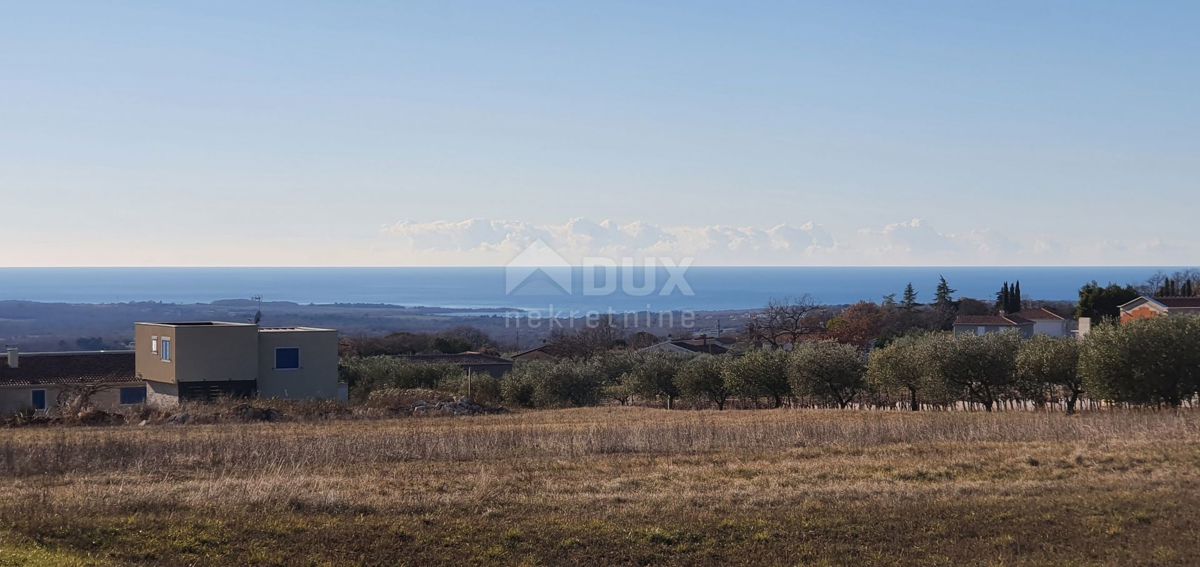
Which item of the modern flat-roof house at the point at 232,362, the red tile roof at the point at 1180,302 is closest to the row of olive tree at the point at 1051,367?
the red tile roof at the point at 1180,302

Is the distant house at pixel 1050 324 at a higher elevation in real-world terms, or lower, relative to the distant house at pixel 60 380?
higher

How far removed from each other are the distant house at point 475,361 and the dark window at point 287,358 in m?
19.2

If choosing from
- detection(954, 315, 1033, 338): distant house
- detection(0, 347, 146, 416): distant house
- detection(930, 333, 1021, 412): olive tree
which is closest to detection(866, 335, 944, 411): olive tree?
detection(930, 333, 1021, 412): olive tree

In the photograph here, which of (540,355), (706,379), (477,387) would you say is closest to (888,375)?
(706,379)

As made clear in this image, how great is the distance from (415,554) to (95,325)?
20476cm

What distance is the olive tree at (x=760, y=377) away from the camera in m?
45.7

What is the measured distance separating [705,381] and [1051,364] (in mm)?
16504

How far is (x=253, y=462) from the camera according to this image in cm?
1794

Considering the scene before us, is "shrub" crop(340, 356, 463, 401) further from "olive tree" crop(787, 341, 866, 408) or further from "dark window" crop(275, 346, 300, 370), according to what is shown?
"olive tree" crop(787, 341, 866, 408)

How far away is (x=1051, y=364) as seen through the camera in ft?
115

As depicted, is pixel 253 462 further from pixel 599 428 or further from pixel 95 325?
pixel 95 325

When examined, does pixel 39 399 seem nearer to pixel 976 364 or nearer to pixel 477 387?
pixel 477 387

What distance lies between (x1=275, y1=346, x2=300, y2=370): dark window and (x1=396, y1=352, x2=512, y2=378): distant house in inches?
755

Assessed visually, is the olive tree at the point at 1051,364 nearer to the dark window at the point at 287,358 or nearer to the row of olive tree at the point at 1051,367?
the row of olive tree at the point at 1051,367
